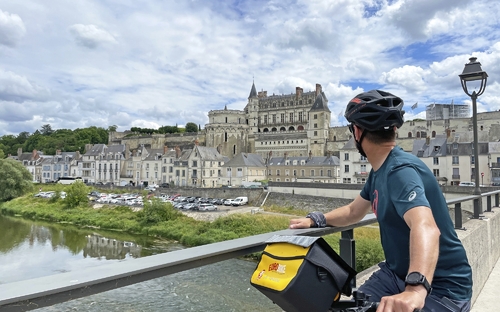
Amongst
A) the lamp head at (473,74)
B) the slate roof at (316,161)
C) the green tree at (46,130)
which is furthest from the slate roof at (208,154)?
the green tree at (46,130)

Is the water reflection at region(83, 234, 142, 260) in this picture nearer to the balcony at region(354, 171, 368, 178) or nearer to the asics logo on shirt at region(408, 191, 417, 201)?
the asics logo on shirt at region(408, 191, 417, 201)

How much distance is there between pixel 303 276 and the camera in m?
1.48

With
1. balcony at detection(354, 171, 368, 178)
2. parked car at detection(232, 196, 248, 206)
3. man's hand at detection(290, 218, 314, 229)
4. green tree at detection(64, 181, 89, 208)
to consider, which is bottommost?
parked car at detection(232, 196, 248, 206)

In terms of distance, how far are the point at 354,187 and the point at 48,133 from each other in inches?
3966

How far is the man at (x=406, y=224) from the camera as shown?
1412mm

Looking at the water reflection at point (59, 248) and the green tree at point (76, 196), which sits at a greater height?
the green tree at point (76, 196)

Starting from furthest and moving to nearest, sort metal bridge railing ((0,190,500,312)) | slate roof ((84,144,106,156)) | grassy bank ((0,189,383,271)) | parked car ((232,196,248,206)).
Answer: slate roof ((84,144,106,156)) → parked car ((232,196,248,206)) → grassy bank ((0,189,383,271)) → metal bridge railing ((0,190,500,312))

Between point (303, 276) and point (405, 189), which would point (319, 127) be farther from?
point (303, 276)

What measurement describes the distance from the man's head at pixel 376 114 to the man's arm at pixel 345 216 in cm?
56

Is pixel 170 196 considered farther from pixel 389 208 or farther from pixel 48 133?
pixel 48 133

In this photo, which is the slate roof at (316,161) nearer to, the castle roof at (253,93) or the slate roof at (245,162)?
the slate roof at (245,162)

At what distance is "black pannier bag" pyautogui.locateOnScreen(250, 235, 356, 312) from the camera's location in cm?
147

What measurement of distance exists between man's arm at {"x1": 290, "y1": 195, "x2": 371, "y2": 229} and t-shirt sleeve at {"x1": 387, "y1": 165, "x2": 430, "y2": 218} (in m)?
0.68

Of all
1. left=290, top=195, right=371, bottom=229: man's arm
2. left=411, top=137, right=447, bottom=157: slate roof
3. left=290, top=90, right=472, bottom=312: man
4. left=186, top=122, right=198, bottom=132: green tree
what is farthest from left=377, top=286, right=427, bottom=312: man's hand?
left=186, top=122, right=198, bottom=132: green tree
